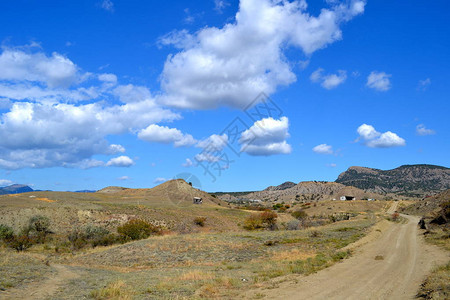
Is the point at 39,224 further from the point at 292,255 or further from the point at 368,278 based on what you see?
the point at 368,278

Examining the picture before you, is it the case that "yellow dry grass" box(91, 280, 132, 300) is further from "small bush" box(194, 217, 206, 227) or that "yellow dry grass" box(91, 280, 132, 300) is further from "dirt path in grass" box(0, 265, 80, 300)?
"small bush" box(194, 217, 206, 227)

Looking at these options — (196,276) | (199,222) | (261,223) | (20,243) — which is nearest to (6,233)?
(20,243)

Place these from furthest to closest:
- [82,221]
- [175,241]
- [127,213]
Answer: [127,213] < [82,221] < [175,241]

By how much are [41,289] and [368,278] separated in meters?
15.5

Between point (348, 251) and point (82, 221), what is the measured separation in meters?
41.5

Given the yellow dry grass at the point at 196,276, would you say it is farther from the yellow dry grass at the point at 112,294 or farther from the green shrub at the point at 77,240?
the green shrub at the point at 77,240

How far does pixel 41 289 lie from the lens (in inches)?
594

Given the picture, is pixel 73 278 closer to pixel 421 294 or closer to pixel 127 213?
pixel 421 294

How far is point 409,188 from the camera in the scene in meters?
172

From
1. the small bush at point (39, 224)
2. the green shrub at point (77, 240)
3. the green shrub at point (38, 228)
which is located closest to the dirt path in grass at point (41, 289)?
the green shrub at point (77, 240)

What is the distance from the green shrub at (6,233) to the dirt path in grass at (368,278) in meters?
33.0

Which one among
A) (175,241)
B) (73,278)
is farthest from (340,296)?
(175,241)

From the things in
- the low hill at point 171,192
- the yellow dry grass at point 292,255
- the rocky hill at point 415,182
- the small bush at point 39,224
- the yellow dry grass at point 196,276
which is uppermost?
the rocky hill at point 415,182

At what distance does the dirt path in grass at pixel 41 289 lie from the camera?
13575 mm
